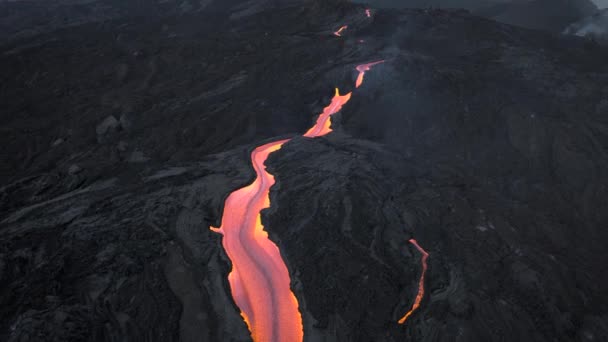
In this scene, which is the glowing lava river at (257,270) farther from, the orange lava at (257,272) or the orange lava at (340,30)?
the orange lava at (340,30)

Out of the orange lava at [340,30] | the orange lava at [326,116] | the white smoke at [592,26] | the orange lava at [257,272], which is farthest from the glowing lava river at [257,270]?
the white smoke at [592,26]

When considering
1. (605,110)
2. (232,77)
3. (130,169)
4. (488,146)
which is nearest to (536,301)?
(488,146)

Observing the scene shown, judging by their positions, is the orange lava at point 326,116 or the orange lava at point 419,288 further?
the orange lava at point 326,116

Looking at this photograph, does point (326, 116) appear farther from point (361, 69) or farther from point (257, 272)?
point (257, 272)

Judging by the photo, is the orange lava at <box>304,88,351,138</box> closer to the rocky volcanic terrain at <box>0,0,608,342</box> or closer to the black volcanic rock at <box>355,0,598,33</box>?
the rocky volcanic terrain at <box>0,0,608,342</box>

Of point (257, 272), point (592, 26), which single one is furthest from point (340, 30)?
point (592, 26)

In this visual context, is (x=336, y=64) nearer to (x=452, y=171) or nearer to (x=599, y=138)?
(x=452, y=171)

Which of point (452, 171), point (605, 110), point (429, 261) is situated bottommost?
point (605, 110)
